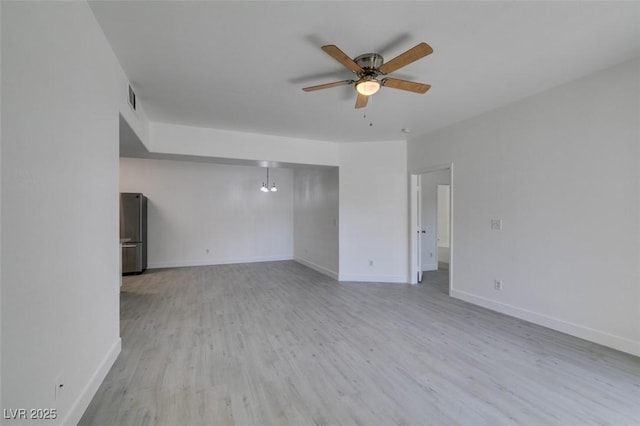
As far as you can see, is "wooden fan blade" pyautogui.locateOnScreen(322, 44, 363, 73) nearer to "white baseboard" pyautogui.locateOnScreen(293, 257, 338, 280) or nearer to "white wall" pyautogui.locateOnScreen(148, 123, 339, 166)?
"white wall" pyautogui.locateOnScreen(148, 123, 339, 166)

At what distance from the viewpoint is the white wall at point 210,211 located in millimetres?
7285

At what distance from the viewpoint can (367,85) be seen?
2.67m

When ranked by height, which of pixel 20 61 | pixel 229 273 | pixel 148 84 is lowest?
pixel 229 273

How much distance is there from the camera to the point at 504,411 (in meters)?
2.00

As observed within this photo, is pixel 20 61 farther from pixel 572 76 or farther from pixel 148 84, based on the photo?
pixel 572 76

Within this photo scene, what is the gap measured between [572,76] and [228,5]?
11.3 feet

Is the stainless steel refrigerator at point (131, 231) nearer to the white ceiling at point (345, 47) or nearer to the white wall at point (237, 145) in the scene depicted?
the white wall at point (237, 145)

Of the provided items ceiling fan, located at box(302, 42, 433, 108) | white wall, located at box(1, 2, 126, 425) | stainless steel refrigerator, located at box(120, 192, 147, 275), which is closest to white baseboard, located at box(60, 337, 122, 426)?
white wall, located at box(1, 2, 126, 425)

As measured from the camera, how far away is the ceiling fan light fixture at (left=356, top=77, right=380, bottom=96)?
8.72ft

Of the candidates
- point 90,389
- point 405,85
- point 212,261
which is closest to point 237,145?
point 405,85

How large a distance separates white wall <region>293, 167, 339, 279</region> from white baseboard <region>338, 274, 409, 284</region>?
26cm

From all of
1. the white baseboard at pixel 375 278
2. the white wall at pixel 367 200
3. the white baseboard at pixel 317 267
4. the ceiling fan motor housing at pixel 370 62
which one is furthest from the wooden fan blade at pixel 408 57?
the white baseboard at pixel 317 267

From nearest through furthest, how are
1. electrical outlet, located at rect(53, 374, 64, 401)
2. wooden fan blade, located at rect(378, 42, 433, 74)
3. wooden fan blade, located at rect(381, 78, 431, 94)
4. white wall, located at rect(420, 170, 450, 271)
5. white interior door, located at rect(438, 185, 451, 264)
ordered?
electrical outlet, located at rect(53, 374, 64, 401) < wooden fan blade, located at rect(378, 42, 433, 74) < wooden fan blade, located at rect(381, 78, 431, 94) < white wall, located at rect(420, 170, 450, 271) < white interior door, located at rect(438, 185, 451, 264)

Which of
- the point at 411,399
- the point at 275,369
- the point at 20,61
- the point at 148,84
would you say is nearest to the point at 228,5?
the point at 20,61
